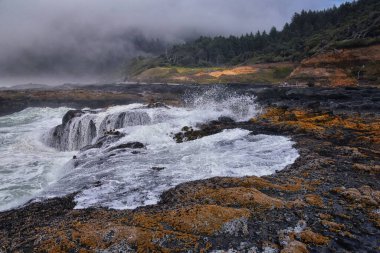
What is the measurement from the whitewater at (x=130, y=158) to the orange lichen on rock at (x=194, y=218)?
1.55 meters

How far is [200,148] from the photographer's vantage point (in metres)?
18.2

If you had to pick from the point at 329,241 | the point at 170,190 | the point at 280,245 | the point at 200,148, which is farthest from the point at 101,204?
the point at 200,148

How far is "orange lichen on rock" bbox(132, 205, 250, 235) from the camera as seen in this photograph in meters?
7.78

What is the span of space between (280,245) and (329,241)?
1155 mm

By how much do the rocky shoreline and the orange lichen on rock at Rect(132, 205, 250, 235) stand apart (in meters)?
0.03

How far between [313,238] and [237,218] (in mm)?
1857

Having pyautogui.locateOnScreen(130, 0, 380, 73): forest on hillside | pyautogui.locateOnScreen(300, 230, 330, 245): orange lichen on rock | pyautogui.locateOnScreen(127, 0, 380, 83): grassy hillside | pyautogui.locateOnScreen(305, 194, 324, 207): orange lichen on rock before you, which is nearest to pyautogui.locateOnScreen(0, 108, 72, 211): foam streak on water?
pyautogui.locateOnScreen(300, 230, 330, 245): orange lichen on rock

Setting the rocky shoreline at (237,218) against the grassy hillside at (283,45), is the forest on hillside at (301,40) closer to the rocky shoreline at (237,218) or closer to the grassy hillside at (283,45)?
the grassy hillside at (283,45)

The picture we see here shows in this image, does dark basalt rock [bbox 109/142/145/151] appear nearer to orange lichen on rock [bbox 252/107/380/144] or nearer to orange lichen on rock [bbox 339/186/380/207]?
orange lichen on rock [bbox 252/107/380/144]

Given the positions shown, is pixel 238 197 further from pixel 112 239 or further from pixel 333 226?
pixel 112 239

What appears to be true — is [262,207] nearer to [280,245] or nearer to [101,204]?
[280,245]

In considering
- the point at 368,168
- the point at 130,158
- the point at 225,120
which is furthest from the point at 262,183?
the point at 225,120

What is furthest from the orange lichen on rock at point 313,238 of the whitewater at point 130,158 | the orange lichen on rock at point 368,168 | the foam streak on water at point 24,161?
the foam streak on water at point 24,161

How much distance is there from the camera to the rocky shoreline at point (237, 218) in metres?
7.11
